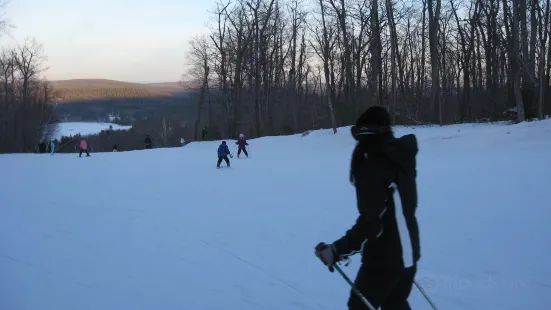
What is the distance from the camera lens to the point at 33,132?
182 ft

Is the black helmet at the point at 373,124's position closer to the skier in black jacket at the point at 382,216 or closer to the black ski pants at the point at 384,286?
the skier in black jacket at the point at 382,216

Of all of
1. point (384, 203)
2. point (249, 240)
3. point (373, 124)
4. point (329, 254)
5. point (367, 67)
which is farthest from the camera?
point (367, 67)

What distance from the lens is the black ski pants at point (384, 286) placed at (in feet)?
8.75

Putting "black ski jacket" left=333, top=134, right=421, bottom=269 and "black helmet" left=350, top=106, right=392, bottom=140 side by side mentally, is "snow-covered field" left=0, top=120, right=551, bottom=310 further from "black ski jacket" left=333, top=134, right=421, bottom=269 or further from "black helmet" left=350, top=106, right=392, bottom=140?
"black helmet" left=350, top=106, right=392, bottom=140

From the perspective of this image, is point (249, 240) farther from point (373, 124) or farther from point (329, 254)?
point (373, 124)

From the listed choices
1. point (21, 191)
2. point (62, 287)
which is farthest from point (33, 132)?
point (62, 287)

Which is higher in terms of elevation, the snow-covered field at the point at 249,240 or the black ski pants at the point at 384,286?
the black ski pants at the point at 384,286

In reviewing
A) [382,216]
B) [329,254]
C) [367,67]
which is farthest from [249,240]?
[367,67]

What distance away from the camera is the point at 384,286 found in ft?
8.77

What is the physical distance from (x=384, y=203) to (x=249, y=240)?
449cm

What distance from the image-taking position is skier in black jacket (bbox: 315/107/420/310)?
2510 mm

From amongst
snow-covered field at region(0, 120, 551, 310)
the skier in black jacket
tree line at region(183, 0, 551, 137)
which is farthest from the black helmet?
tree line at region(183, 0, 551, 137)

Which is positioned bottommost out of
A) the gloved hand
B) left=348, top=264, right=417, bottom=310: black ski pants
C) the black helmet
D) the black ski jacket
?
left=348, top=264, right=417, bottom=310: black ski pants

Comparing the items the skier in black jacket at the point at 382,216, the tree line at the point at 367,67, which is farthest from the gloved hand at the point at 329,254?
A: the tree line at the point at 367,67
